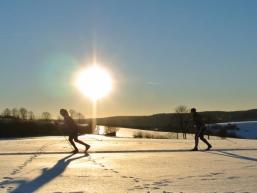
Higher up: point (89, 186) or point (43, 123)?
point (43, 123)

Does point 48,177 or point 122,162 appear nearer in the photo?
point 48,177

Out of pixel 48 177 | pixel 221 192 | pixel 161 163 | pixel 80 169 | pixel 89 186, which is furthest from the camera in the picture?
pixel 161 163

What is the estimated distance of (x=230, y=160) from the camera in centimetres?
1716

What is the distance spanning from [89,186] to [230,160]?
7193mm

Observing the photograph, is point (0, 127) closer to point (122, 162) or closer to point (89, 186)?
point (122, 162)

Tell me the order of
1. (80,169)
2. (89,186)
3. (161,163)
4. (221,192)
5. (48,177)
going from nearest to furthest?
(221,192) → (89,186) → (48,177) → (80,169) → (161,163)

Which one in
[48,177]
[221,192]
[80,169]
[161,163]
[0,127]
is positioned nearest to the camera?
[221,192]

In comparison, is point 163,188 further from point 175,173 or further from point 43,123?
point 43,123

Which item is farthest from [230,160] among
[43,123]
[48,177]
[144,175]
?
[43,123]

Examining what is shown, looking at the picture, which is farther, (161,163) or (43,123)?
(43,123)

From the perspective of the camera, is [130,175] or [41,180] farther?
[130,175]

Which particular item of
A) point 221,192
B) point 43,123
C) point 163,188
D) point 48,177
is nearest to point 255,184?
point 221,192

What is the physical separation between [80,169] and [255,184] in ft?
16.9

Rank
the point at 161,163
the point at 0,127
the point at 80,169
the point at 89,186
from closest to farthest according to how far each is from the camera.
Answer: the point at 89,186, the point at 80,169, the point at 161,163, the point at 0,127
